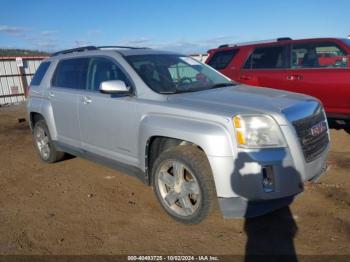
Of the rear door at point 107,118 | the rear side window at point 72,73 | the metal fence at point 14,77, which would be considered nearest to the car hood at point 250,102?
the rear door at point 107,118

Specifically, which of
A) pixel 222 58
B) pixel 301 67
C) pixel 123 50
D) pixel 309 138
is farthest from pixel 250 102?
pixel 222 58

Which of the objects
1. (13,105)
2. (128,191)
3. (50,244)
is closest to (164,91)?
(128,191)

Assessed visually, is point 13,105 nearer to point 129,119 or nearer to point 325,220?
point 129,119

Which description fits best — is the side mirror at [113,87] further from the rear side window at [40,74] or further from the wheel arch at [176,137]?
the rear side window at [40,74]

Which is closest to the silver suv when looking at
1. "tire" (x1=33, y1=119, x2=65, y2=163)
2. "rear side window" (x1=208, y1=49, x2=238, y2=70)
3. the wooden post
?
"tire" (x1=33, y1=119, x2=65, y2=163)

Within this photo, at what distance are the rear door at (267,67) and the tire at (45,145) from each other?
399 cm

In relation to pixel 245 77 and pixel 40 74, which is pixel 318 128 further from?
pixel 40 74

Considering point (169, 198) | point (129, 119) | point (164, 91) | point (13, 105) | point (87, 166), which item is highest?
point (164, 91)

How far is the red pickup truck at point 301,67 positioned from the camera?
6398 millimetres

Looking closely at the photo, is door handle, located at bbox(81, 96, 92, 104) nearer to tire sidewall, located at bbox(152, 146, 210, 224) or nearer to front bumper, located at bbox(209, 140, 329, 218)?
tire sidewall, located at bbox(152, 146, 210, 224)

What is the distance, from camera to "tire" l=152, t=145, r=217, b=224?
133 inches

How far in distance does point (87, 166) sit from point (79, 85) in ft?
5.08

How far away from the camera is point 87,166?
5930 millimetres

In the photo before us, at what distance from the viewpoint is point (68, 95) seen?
5027 mm
